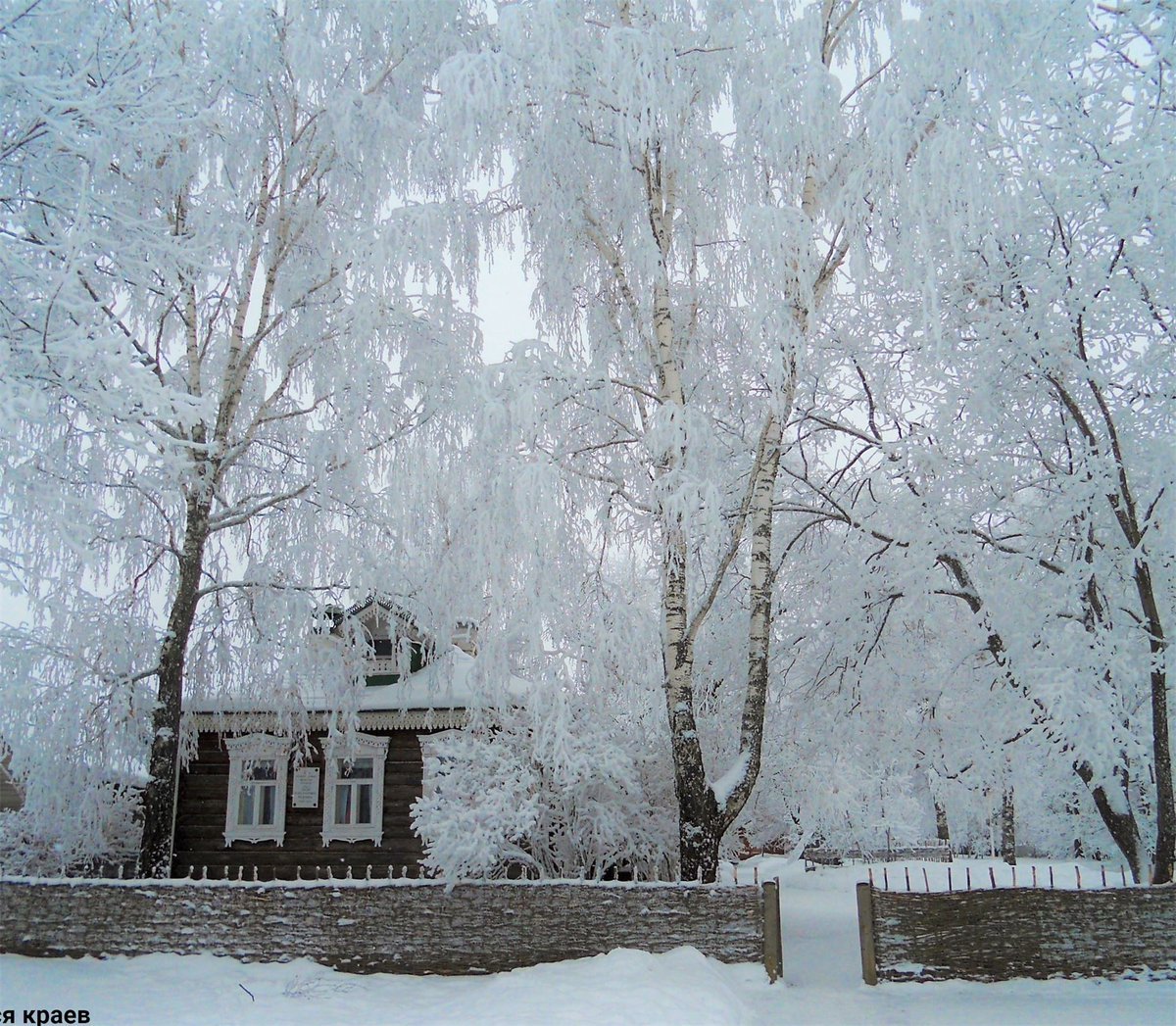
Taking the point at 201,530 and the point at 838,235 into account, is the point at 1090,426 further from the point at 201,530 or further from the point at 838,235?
the point at 201,530

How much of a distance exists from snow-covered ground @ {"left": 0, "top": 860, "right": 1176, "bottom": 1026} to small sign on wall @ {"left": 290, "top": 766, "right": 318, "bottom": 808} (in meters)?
6.98

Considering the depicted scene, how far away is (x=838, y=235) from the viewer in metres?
11.4

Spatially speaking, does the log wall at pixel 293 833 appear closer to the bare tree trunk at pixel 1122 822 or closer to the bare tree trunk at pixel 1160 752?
the bare tree trunk at pixel 1122 822

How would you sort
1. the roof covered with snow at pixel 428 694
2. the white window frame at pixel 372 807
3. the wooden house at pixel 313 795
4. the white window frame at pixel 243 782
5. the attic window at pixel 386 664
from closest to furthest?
the roof covered with snow at pixel 428 694, the wooden house at pixel 313 795, the white window frame at pixel 372 807, the white window frame at pixel 243 782, the attic window at pixel 386 664

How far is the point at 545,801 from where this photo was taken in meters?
11.5

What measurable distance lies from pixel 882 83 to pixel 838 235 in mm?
1698

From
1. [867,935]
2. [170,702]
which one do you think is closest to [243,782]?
[170,702]

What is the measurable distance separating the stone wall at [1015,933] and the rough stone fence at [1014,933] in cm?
1

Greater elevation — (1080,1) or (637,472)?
(1080,1)

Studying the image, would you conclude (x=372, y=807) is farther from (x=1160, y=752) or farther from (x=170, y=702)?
(x=1160, y=752)

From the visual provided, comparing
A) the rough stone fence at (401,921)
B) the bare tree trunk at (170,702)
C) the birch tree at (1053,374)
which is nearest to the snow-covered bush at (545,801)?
the rough stone fence at (401,921)

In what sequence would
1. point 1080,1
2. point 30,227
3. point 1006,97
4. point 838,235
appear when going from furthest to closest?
point 838,235, point 1006,97, point 1080,1, point 30,227

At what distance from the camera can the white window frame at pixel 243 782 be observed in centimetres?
1723

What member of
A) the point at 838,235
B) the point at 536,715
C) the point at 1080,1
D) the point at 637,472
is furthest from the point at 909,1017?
the point at 1080,1
